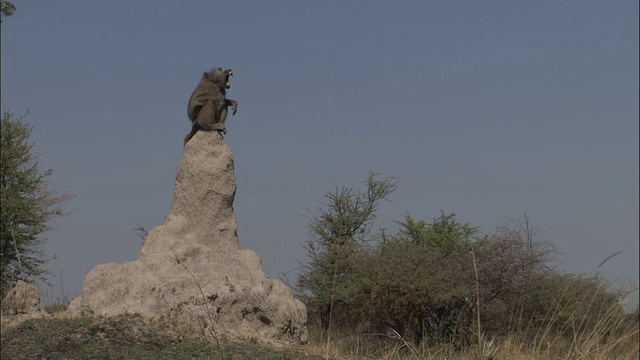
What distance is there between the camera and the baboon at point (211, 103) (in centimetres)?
1485

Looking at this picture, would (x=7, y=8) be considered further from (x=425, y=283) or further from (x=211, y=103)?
(x=425, y=283)

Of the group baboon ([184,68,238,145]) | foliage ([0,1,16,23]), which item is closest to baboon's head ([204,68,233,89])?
baboon ([184,68,238,145])

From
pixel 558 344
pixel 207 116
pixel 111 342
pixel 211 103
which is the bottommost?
pixel 558 344

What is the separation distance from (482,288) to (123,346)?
1293 cm

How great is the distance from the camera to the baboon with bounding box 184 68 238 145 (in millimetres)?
14852

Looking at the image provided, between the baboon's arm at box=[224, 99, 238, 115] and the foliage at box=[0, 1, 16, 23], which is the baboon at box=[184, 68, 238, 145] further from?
the foliage at box=[0, 1, 16, 23]

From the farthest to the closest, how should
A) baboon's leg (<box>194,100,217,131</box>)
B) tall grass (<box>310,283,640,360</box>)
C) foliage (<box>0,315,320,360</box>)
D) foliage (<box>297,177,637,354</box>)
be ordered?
foliage (<box>297,177,637,354</box>), baboon's leg (<box>194,100,217,131</box>), foliage (<box>0,315,320,360</box>), tall grass (<box>310,283,640,360</box>)

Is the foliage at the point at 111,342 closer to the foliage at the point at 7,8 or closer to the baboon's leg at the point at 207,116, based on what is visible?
the baboon's leg at the point at 207,116

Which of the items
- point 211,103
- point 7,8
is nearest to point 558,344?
point 211,103

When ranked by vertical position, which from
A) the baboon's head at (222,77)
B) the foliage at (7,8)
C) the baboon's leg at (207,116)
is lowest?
the baboon's leg at (207,116)

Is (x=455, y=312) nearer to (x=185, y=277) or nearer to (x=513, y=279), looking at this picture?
(x=513, y=279)

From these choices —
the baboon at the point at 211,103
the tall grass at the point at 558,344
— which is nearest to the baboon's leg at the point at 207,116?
the baboon at the point at 211,103

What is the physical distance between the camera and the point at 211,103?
1508cm

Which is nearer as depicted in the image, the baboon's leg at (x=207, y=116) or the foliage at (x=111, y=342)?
the foliage at (x=111, y=342)
